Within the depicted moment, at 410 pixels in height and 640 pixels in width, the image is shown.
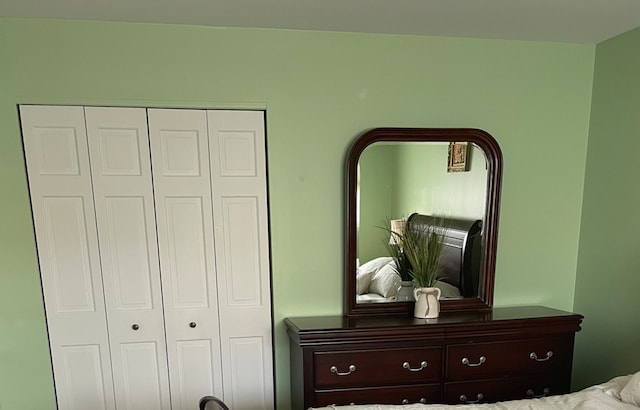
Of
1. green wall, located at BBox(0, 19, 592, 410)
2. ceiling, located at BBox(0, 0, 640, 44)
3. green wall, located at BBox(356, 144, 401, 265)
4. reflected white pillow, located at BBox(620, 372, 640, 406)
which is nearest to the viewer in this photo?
reflected white pillow, located at BBox(620, 372, 640, 406)

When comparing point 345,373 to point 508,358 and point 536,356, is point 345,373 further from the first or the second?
point 536,356

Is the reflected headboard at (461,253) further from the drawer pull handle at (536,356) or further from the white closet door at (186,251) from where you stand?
the white closet door at (186,251)

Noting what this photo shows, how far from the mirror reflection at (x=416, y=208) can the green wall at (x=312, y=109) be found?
0.14 meters

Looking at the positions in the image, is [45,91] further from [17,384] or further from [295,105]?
[17,384]

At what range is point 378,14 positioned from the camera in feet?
5.66

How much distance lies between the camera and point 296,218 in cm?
205

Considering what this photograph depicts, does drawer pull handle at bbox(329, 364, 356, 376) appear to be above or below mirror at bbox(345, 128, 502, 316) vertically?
below

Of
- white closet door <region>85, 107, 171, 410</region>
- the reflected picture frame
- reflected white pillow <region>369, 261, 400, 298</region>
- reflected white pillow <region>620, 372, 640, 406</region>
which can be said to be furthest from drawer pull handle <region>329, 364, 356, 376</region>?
the reflected picture frame

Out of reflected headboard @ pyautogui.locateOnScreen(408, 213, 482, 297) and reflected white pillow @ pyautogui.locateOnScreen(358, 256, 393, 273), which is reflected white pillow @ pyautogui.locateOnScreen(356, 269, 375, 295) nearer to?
reflected white pillow @ pyautogui.locateOnScreen(358, 256, 393, 273)

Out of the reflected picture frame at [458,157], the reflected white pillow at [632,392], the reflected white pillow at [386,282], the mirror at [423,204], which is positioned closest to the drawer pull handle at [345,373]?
the mirror at [423,204]

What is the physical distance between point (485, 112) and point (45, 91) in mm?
2333

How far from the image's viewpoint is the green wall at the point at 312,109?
1.82 metres

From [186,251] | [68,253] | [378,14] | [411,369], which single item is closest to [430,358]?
[411,369]

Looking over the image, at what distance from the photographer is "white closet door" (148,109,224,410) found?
1931 mm
